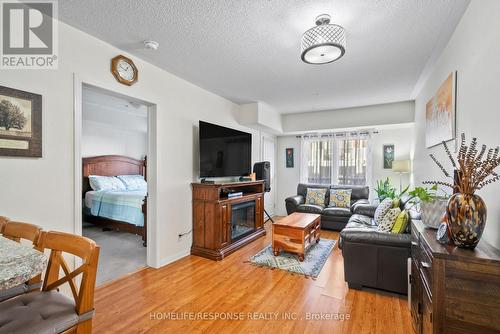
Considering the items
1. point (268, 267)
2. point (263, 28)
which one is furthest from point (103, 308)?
point (263, 28)

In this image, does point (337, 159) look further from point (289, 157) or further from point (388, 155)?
point (289, 157)

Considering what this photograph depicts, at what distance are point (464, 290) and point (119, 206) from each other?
4482 mm

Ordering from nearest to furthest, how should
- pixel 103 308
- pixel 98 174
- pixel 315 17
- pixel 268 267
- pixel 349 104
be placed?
pixel 315 17 → pixel 103 308 → pixel 268 267 → pixel 349 104 → pixel 98 174

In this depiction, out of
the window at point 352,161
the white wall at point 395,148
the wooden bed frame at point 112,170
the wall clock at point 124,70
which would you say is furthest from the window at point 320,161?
the wall clock at point 124,70

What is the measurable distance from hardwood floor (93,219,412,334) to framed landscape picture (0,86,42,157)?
148cm

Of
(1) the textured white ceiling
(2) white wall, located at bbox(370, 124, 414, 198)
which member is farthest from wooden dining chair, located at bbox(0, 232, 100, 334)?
(2) white wall, located at bbox(370, 124, 414, 198)

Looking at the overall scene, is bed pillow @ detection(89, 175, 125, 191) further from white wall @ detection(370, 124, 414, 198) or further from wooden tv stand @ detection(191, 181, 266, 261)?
white wall @ detection(370, 124, 414, 198)

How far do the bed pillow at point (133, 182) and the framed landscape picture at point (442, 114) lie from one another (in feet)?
17.6

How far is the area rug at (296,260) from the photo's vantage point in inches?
111

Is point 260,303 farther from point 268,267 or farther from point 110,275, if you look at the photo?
point 110,275

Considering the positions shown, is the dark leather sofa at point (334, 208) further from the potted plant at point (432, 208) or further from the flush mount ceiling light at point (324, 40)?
the flush mount ceiling light at point (324, 40)

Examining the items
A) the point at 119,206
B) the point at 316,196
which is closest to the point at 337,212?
the point at 316,196

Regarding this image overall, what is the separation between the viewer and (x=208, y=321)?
1914mm

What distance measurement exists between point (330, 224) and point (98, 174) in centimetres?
515
